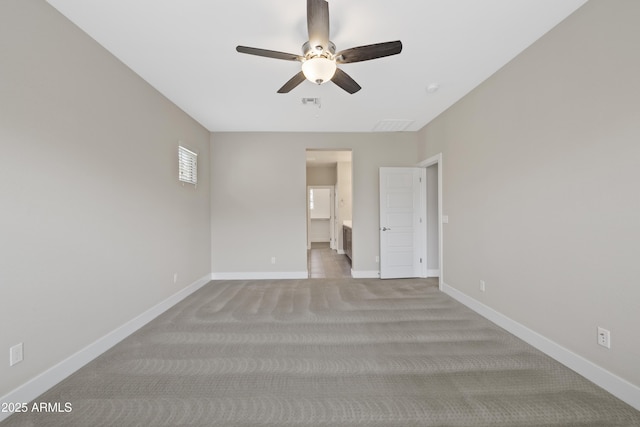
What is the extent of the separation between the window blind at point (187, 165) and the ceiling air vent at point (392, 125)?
3.10m

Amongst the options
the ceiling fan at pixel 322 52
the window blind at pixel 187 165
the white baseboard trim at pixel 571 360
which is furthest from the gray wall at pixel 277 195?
the ceiling fan at pixel 322 52

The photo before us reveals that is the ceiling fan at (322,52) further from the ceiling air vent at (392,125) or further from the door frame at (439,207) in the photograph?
the door frame at (439,207)

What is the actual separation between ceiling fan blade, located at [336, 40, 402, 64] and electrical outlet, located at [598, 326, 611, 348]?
2.45m

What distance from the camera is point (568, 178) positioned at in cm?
199

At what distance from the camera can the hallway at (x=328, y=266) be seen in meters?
5.04

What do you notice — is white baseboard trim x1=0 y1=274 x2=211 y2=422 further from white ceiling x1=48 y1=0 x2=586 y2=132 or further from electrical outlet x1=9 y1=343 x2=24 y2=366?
white ceiling x1=48 y1=0 x2=586 y2=132

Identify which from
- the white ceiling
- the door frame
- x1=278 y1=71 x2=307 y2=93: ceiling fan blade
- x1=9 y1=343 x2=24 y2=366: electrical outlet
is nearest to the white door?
the door frame

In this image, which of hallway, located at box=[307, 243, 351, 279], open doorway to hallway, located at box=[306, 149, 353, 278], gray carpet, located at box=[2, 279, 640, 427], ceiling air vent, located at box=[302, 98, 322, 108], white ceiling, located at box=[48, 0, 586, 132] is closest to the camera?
gray carpet, located at box=[2, 279, 640, 427]

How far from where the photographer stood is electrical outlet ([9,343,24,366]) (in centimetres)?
157

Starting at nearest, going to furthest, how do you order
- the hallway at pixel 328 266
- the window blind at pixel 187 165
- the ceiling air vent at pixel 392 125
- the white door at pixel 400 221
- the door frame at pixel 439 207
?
1. the window blind at pixel 187 165
2. the door frame at pixel 439 207
3. the ceiling air vent at pixel 392 125
4. the white door at pixel 400 221
5. the hallway at pixel 328 266

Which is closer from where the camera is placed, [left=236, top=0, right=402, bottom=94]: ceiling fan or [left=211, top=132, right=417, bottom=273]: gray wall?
[left=236, top=0, right=402, bottom=94]: ceiling fan

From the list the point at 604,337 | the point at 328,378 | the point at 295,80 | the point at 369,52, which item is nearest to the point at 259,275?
the point at 328,378

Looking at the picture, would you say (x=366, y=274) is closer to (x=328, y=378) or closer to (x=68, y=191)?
(x=328, y=378)

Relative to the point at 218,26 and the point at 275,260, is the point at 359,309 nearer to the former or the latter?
the point at 275,260
